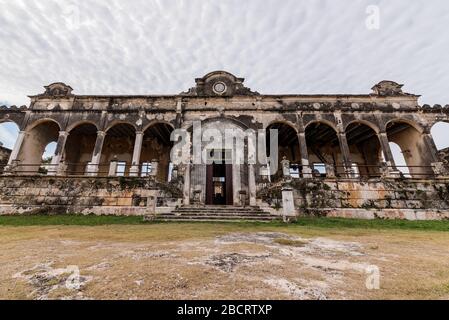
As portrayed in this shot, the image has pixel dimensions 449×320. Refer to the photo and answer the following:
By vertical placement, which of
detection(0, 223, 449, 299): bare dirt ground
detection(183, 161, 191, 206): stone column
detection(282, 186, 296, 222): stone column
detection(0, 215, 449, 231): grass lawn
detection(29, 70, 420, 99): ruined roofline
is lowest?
detection(0, 223, 449, 299): bare dirt ground

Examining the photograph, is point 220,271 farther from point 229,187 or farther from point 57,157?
point 57,157

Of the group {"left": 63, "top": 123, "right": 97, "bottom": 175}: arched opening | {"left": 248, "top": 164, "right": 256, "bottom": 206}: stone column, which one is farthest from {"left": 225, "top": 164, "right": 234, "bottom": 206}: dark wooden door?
{"left": 63, "top": 123, "right": 97, "bottom": 175}: arched opening

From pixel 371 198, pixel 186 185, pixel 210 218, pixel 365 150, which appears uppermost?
pixel 365 150

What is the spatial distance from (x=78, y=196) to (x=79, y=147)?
9.97m

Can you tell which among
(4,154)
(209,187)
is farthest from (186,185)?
(4,154)

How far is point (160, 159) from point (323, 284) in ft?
55.7

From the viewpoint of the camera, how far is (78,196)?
10242 millimetres

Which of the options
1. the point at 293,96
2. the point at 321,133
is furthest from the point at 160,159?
the point at 321,133

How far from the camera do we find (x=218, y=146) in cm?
1360

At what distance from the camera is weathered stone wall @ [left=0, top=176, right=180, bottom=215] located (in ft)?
32.8

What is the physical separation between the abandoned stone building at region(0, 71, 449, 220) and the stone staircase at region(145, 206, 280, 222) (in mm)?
57

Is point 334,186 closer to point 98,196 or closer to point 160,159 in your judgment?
point 98,196

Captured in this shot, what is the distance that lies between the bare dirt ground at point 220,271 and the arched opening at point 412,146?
12.6 metres

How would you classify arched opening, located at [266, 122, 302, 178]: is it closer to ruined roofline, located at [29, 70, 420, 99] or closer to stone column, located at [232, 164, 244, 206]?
ruined roofline, located at [29, 70, 420, 99]
